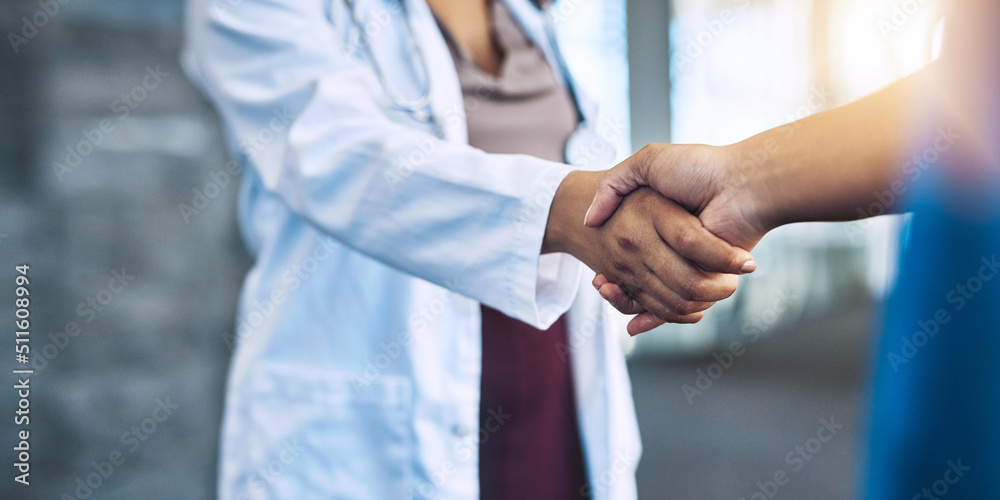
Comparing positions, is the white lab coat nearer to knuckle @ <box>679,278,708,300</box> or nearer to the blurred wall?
knuckle @ <box>679,278,708,300</box>

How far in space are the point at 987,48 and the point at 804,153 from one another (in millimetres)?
170

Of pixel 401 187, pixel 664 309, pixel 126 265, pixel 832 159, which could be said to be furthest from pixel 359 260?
pixel 126 265

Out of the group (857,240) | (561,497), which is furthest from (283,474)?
(857,240)

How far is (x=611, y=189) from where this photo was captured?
0.59m

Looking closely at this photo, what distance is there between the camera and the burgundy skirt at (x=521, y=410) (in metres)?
0.74

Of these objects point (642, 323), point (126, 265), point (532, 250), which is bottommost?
point (126, 265)

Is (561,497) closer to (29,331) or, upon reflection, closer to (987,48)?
(987,48)

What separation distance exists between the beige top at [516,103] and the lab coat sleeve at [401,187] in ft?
0.48

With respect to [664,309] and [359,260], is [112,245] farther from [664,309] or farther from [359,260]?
[664,309]

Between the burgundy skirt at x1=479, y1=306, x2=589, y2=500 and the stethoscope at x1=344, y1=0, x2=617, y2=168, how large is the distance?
0.77 ft

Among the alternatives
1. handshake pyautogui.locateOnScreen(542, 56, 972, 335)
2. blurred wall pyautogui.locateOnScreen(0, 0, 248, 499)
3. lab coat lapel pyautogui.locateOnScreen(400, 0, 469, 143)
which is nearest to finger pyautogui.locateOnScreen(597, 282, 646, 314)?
handshake pyautogui.locateOnScreen(542, 56, 972, 335)

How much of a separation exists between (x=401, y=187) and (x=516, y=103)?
25cm

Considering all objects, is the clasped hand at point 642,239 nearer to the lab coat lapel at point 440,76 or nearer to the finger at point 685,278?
the finger at point 685,278

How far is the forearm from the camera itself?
49cm
